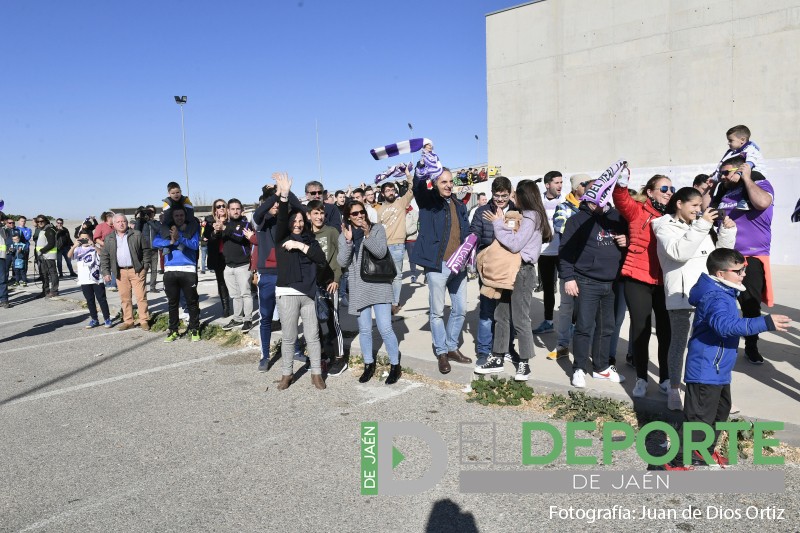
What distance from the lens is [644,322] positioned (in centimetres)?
469

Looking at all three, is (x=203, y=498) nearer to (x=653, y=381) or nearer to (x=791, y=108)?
(x=653, y=381)

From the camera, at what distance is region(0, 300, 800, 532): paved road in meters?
3.19

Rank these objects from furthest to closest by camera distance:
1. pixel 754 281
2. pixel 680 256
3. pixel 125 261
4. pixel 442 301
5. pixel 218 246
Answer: pixel 218 246 → pixel 125 261 → pixel 442 301 → pixel 754 281 → pixel 680 256

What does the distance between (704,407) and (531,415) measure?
4.83 feet

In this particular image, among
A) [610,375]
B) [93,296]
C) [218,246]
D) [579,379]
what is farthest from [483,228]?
[93,296]

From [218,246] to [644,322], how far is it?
667 centimetres

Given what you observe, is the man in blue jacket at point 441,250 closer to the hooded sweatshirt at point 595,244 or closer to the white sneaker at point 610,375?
the hooded sweatshirt at point 595,244

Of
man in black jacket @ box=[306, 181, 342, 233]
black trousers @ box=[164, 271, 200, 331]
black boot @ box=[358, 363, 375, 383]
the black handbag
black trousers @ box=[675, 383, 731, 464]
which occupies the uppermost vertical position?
man in black jacket @ box=[306, 181, 342, 233]

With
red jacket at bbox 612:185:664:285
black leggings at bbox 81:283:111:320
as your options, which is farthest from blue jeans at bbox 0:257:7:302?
red jacket at bbox 612:185:664:285

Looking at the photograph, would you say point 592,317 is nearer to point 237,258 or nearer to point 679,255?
point 679,255

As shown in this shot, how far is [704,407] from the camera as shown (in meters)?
3.43

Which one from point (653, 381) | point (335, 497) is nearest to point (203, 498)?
point (335, 497)

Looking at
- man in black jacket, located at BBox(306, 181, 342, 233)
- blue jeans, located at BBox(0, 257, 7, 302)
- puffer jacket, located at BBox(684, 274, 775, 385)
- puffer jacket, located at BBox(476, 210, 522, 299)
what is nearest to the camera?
puffer jacket, located at BBox(684, 274, 775, 385)

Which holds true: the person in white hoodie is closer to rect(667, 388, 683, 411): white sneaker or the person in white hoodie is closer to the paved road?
rect(667, 388, 683, 411): white sneaker
